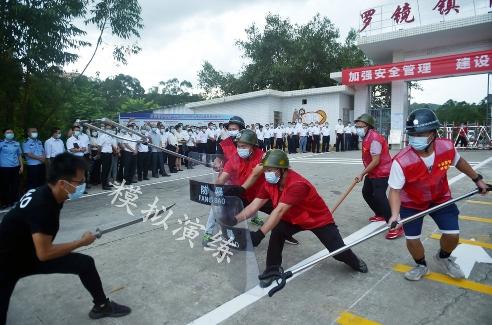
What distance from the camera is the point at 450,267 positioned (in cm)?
347

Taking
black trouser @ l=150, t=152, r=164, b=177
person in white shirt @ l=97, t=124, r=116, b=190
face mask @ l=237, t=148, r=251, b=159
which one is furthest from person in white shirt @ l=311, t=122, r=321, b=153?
face mask @ l=237, t=148, r=251, b=159

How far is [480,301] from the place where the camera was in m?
3.03

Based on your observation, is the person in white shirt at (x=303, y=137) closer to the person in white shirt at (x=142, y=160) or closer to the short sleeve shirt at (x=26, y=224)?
the person in white shirt at (x=142, y=160)

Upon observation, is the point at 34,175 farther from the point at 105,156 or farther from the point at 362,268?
the point at 362,268

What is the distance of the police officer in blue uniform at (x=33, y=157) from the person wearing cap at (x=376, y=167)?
22.0ft

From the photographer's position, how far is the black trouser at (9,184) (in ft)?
23.4

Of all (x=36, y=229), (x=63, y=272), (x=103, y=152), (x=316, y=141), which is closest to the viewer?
(x=36, y=229)

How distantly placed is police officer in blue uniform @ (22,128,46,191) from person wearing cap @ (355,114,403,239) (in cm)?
672

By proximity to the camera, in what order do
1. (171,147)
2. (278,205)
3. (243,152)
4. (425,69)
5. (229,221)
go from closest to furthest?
(229,221), (278,205), (243,152), (171,147), (425,69)

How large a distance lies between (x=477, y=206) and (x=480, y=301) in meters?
3.68

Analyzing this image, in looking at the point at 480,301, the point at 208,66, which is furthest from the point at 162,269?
the point at 208,66

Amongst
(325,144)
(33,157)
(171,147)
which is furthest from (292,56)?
(33,157)

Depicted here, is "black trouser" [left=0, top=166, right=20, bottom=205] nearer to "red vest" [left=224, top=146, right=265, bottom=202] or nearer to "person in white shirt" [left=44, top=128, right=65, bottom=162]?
"person in white shirt" [left=44, top=128, right=65, bottom=162]

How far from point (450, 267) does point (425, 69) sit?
1521 cm
